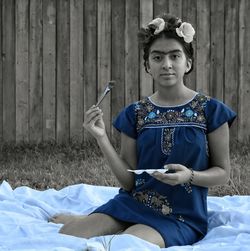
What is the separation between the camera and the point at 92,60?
6352 mm

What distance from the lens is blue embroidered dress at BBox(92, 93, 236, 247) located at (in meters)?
3.17

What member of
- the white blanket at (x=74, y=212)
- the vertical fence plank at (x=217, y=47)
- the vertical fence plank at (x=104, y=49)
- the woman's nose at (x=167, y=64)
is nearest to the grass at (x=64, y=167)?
the vertical fence plank at (x=104, y=49)

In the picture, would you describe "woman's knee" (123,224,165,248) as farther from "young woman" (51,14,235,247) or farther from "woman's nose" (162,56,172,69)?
"woman's nose" (162,56,172,69)

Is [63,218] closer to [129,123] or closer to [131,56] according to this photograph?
[129,123]

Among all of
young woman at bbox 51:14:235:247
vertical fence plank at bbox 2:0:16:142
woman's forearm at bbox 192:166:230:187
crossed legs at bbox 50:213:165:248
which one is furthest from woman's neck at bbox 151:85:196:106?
vertical fence plank at bbox 2:0:16:142

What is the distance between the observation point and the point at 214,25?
6.35 meters

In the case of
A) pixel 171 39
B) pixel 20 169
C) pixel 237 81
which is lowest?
pixel 20 169

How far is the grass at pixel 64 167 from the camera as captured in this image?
4.97 metres

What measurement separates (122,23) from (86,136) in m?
1.04

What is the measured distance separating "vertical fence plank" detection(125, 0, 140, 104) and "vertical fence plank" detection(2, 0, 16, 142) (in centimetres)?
100

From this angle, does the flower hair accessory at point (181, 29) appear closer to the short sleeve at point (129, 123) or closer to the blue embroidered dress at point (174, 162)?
the blue embroidered dress at point (174, 162)

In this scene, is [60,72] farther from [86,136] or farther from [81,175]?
[81,175]

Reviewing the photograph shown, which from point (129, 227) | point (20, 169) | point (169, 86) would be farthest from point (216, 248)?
point (20, 169)

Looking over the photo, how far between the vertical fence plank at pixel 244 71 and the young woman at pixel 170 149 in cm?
312
